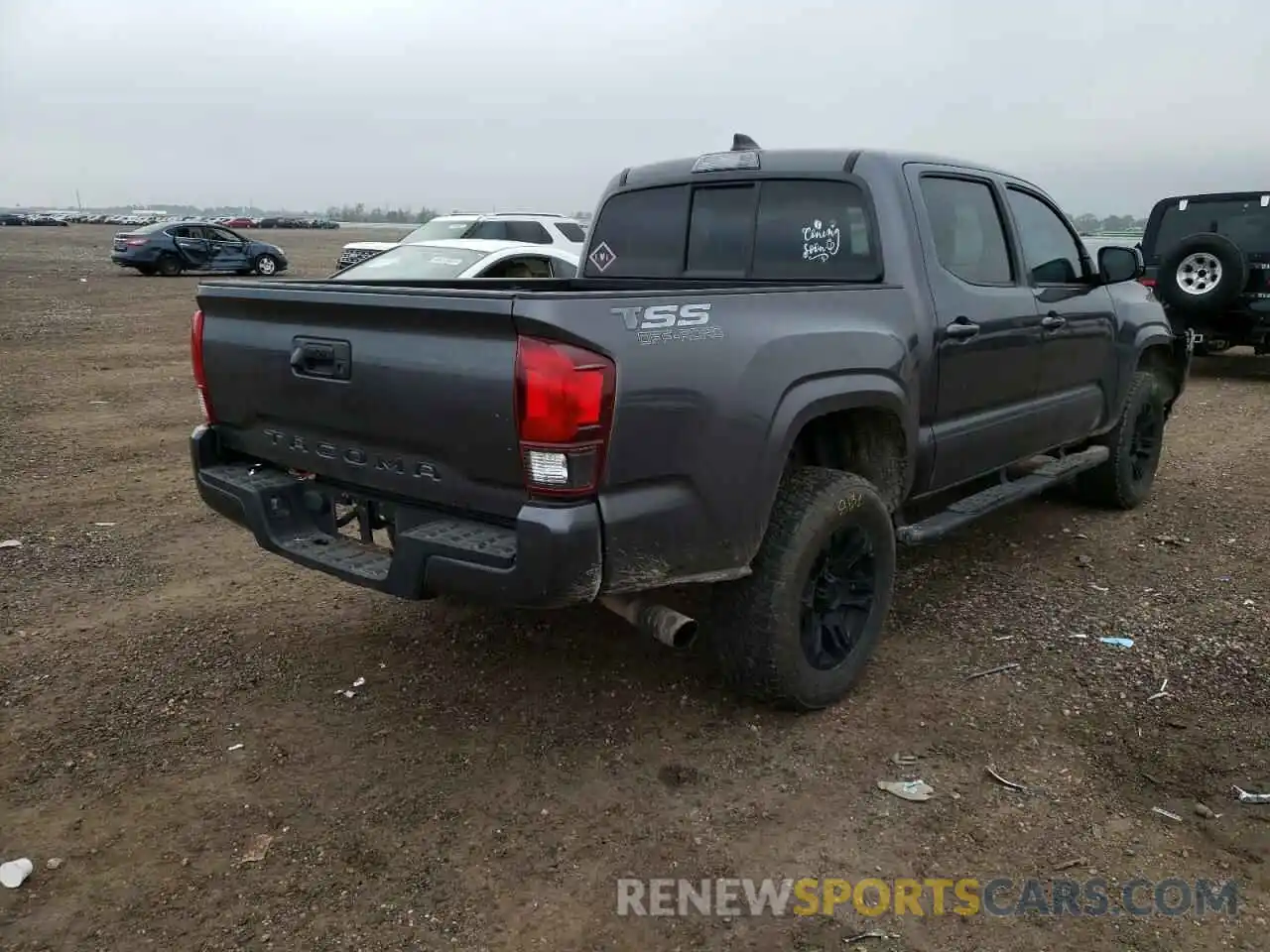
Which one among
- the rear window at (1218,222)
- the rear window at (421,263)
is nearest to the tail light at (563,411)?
the rear window at (421,263)

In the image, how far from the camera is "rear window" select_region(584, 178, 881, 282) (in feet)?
12.7

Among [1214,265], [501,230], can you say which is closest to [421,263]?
[501,230]

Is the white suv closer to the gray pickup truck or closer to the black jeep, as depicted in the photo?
the black jeep

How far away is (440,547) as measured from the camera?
275cm

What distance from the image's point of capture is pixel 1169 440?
314 inches

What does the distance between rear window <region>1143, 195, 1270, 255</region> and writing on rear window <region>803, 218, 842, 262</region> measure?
8.25 meters

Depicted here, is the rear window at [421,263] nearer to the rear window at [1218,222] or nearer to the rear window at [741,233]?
the rear window at [741,233]

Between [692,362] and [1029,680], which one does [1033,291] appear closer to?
[1029,680]

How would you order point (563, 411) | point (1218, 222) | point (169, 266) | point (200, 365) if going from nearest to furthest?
1. point (563, 411)
2. point (200, 365)
3. point (1218, 222)
4. point (169, 266)

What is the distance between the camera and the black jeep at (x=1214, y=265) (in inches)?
359

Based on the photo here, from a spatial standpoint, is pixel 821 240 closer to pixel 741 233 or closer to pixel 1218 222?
pixel 741 233

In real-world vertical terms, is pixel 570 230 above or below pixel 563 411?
above

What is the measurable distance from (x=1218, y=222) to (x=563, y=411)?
10.7m

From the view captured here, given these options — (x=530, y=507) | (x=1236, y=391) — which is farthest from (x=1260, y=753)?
(x=1236, y=391)
